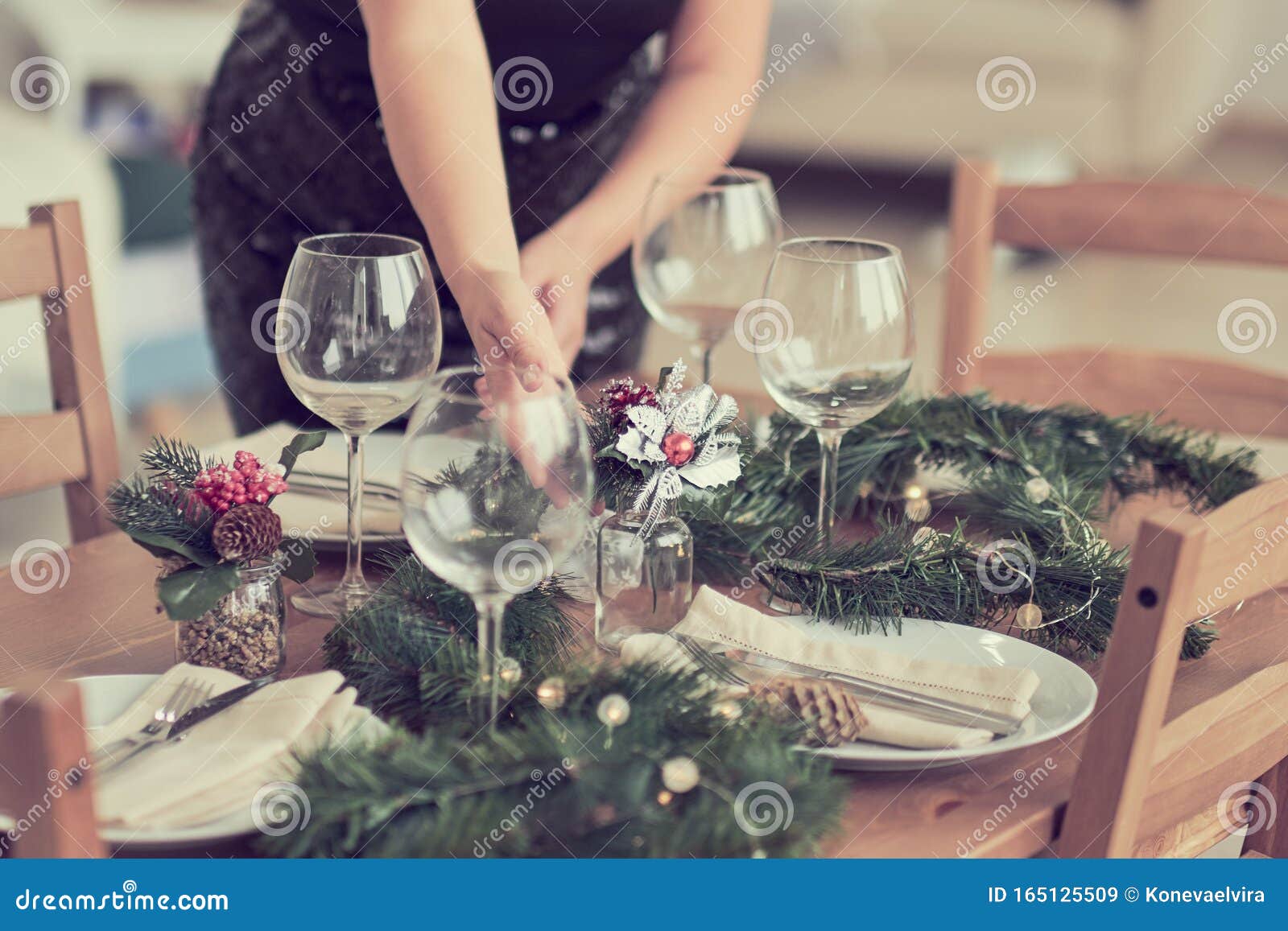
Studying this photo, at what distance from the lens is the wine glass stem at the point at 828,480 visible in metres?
0.84

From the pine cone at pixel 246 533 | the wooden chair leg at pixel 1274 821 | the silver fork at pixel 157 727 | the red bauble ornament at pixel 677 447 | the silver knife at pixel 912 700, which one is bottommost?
the wooden chair leg at pixel 1274 821

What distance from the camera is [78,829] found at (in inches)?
19.0

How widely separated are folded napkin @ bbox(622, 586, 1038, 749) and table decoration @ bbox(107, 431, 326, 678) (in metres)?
0.20

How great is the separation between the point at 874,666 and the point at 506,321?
1.04 ft

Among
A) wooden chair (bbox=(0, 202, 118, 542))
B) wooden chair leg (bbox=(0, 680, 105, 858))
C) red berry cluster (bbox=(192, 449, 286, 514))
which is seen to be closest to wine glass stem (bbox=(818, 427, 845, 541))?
red berry cluster (bbox=(192, 449, 286, 514))

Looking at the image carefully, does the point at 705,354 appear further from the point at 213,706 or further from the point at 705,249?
the point at 213,706

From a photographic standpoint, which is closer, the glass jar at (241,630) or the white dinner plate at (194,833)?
the white dinner plate at (194,833)

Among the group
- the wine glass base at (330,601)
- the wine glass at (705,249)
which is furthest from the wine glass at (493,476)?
the wine glass at (705,249)

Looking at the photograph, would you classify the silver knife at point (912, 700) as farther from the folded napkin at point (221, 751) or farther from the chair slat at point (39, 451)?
the chair slat at point (39, 451)

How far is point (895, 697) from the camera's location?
26.3 inches

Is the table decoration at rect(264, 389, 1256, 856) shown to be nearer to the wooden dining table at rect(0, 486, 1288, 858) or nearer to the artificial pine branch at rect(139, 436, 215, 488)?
the wooden dining table at rect(0, 486, 1288, 858)

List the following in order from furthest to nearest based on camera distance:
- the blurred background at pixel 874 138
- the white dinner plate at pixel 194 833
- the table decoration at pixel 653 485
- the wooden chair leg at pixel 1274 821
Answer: the blurred background at pixel 874 138 < the wooden chair leg at pixel 1274 821 < the table decoration at pixel 653 485 < the white dinner plate at pixel 194 833

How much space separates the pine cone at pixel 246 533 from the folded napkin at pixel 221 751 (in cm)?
7
